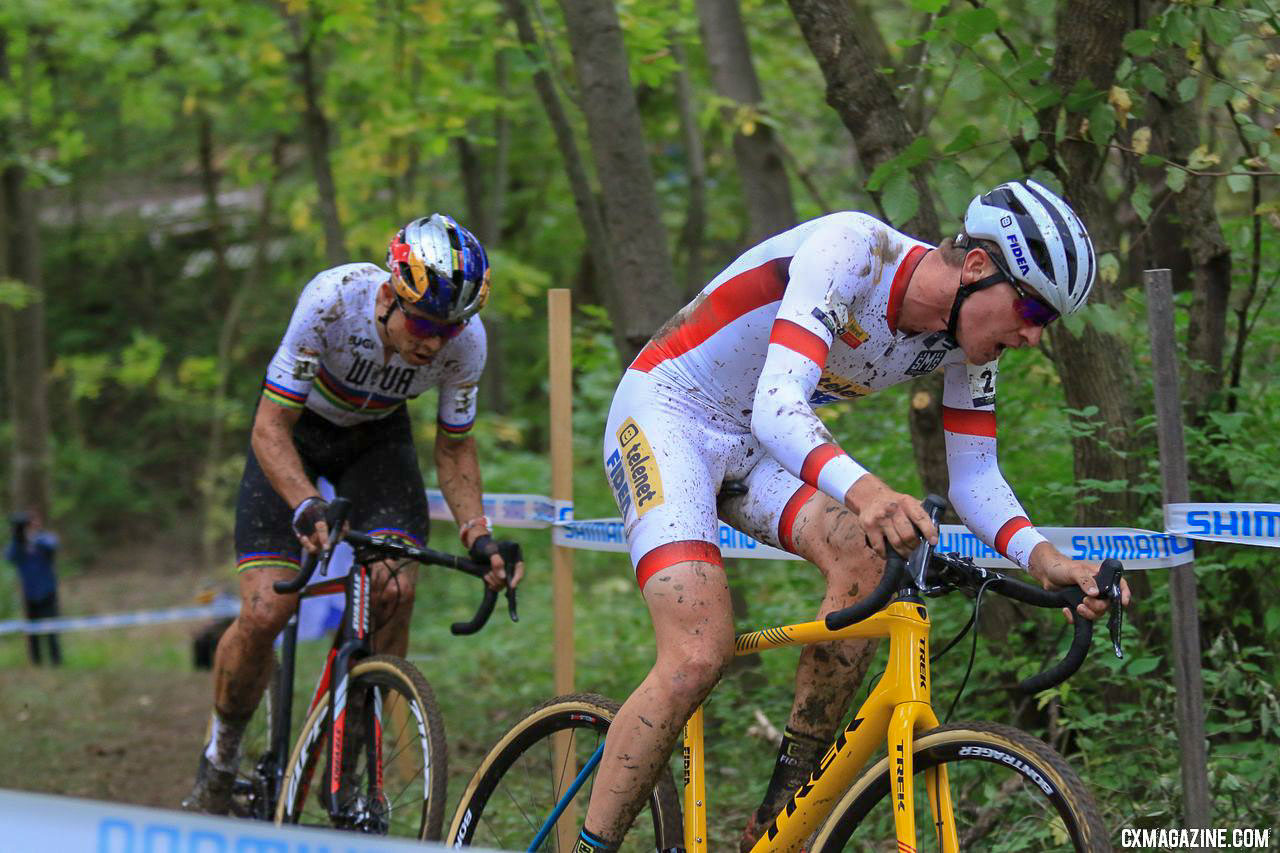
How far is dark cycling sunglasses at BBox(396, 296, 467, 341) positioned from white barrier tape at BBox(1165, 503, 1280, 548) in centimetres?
232

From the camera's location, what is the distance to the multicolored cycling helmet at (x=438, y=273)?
14.1 feet

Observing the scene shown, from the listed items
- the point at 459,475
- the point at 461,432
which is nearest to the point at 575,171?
the point at 461,432

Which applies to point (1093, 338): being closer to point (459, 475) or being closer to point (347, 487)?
point (459, 475)

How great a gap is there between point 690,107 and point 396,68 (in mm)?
2531

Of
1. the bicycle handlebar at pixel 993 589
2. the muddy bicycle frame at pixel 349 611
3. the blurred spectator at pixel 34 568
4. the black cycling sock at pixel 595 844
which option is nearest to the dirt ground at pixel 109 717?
the blurred spectator at pixel 34 568

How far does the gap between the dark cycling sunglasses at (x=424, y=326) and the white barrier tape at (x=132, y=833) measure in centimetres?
224

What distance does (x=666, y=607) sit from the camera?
10.9ft

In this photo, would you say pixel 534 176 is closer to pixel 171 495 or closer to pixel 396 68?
pixel 396 68

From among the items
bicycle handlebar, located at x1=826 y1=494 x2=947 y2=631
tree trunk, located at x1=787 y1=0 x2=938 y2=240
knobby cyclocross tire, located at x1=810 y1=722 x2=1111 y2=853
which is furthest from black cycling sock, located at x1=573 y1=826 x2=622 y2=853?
tree trunk, located at x1=787 y1=0 x2=938 y2=240

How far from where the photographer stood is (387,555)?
4.51 m

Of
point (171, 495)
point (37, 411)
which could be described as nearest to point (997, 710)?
point (37, 411)

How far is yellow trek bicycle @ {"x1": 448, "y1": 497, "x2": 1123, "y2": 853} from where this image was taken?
9.21 feet

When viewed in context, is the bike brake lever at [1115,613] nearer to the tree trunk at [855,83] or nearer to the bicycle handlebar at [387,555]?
the bicycle handlebar at [387,555]

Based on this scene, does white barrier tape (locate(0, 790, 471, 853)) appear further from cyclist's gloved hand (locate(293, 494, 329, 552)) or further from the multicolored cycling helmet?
the multicolored cycling helmet
